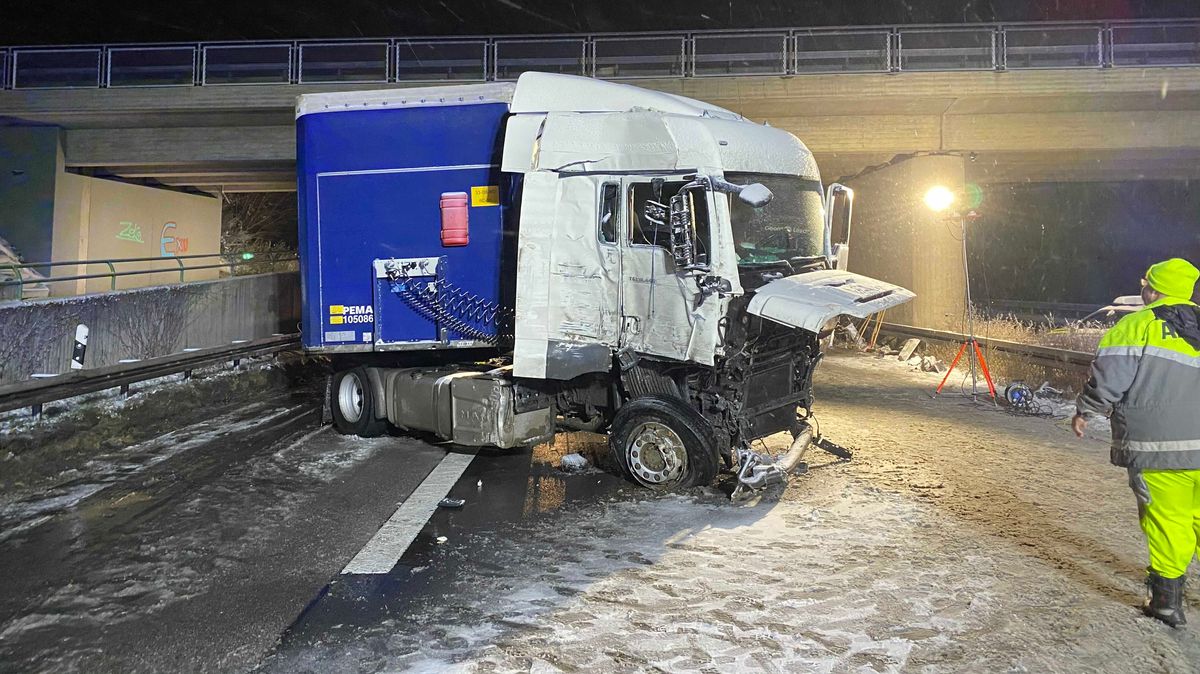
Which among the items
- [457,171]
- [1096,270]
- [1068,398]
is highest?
[1096,270]

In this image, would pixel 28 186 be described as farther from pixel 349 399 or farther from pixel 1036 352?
pixel 1036 352

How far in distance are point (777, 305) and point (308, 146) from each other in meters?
5.25

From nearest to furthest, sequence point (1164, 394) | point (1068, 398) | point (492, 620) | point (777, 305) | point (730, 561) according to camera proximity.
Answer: point (1164, 394)
point (492, 620)
point (730, 561)
point (777, 305)
point (1068, 398)

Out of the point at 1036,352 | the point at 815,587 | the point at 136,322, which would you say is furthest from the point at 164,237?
the point at 815,587

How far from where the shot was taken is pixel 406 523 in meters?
6.03

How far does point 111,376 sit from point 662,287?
28.3 ft

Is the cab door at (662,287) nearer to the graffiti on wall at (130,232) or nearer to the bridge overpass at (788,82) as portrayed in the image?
the bridge overpass at (788,82)

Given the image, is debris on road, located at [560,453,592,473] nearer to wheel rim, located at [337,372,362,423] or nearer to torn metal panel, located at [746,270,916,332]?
torn metal panel, located at [746,270,916,332]

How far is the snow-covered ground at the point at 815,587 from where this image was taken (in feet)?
12.6

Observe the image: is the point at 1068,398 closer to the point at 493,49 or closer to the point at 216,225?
the point at 493,49

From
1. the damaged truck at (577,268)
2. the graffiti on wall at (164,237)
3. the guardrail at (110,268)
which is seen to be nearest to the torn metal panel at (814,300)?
the damaged truck at (577,268)

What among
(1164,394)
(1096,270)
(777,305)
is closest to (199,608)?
(777,305)

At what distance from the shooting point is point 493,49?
18.7m

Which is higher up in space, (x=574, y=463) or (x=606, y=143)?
(x=606, y=143)
